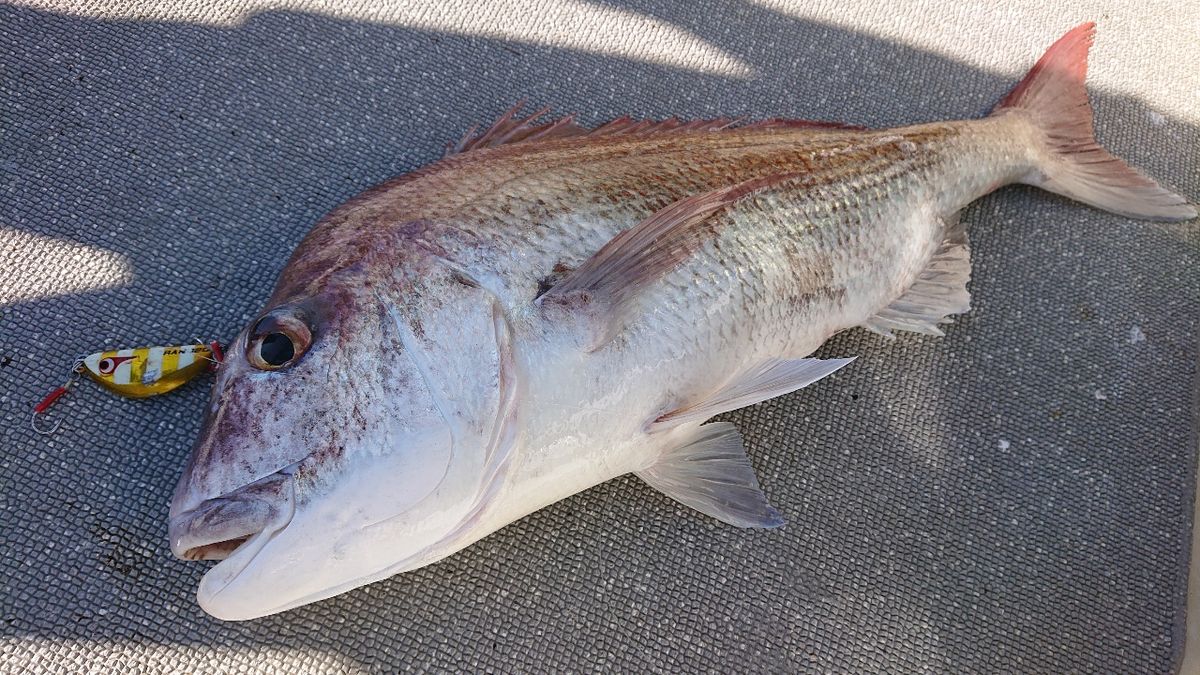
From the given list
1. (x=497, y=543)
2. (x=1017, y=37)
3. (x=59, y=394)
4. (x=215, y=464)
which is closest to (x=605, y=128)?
(x=497, y=543)

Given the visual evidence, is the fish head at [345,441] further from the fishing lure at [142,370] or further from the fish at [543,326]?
the fishing lure at [142,370]

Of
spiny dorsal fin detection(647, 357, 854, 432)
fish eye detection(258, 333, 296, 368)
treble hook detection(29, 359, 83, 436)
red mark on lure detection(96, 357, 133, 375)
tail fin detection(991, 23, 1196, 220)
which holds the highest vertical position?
tail fin detection(991, 23, 1196, 220)

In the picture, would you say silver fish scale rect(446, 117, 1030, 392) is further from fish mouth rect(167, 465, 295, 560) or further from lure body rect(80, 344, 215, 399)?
lure body rect(80, 344, 215, 399)

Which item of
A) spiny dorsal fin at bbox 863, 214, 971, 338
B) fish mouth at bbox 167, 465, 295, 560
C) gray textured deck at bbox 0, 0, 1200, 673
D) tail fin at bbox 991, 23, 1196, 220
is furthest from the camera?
tail fin at bbox 991, 23, 1196, 220

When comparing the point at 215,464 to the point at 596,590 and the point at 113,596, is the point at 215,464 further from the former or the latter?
the point at 596,590

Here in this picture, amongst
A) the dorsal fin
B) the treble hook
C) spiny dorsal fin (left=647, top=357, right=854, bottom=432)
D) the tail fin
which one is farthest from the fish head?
the tail fin

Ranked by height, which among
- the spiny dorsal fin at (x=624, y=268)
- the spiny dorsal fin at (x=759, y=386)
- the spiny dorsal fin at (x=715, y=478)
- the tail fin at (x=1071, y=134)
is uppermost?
the tail fin at (x=1071, y=134)

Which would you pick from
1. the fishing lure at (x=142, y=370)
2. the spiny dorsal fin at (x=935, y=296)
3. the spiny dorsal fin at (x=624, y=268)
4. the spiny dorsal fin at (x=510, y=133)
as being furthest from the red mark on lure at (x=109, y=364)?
the spiny dorsal fin at (x=935, y=296)
